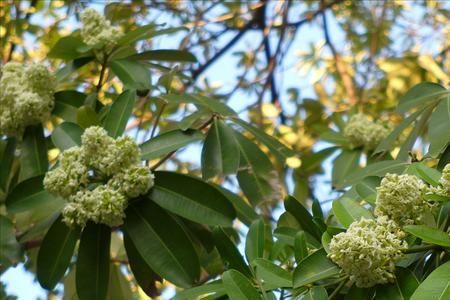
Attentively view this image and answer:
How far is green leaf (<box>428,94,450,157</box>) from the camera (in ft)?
5.75

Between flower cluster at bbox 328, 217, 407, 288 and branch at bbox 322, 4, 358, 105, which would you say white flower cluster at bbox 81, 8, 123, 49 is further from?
branch at bbox 322, 4, 358, 105

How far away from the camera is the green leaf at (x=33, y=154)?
89.8 inches

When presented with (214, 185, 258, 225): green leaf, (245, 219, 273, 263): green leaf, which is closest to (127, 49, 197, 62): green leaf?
(214, 185, 258, 225): green leaf

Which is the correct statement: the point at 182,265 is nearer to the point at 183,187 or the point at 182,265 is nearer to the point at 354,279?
the point at 183,187

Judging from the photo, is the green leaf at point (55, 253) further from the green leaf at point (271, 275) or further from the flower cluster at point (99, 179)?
the green leaf at point (271, 275)

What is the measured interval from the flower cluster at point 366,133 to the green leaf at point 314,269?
54.1 inches

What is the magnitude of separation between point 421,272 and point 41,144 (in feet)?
4.08

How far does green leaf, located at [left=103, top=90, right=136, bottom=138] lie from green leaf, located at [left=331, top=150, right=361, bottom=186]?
34.6 inches

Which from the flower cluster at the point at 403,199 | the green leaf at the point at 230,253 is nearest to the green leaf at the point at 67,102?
the green leaf at the point at 230,253

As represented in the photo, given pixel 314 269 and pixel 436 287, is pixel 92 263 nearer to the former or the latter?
pixel 314 269

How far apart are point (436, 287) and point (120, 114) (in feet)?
3.45

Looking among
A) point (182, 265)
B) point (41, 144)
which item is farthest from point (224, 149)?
point (41, 144)

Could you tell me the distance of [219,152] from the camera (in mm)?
2123

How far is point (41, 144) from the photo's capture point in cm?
232
